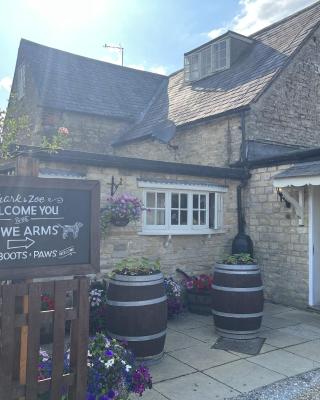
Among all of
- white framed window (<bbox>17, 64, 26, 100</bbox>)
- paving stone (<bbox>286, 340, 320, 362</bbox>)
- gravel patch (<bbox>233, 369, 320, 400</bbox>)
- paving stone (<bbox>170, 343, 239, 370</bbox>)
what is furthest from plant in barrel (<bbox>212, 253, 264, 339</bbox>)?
white framed window (<bbox>17, 64, 26, 100</bbox>)

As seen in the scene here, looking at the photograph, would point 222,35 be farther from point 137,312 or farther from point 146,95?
point 137,312

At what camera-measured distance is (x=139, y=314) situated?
4648 mm

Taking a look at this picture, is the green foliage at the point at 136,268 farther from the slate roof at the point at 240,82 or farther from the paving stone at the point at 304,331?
the slate roof at the point at 240,82

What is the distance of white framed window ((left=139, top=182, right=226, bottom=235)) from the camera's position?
24.9ft

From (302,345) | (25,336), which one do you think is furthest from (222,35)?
(25,336)

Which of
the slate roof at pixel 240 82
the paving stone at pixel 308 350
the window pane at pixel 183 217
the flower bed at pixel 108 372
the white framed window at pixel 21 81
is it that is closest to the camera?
the flower bed at pixel 108 372

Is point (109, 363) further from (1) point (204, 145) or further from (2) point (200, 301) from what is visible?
(1) point (204, 145)

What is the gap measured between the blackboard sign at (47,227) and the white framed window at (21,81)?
45.2 feet

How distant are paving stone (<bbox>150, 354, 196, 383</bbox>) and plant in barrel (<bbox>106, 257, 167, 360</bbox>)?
136 mm

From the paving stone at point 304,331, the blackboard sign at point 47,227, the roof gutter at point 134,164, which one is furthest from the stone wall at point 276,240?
the blackboard sign at point 47,227

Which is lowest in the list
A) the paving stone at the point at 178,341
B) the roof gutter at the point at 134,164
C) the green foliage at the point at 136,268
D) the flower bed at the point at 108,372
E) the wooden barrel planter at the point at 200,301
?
the paving stone at the point at 178,341

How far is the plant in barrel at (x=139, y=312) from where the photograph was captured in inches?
183

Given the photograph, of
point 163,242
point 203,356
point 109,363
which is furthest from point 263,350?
point 163,242

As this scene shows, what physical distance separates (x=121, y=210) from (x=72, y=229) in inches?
134
